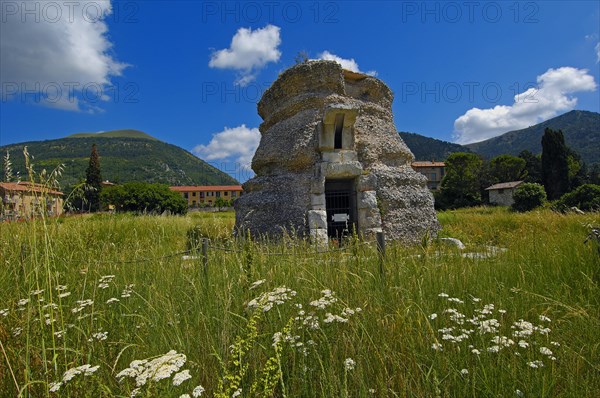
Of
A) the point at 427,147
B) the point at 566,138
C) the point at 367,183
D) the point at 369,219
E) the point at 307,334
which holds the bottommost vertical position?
the point at 307,334

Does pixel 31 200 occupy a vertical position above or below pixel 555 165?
below

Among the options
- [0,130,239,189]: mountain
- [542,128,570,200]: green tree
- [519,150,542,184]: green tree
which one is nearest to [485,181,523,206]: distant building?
[519,150,542,184]: green tree

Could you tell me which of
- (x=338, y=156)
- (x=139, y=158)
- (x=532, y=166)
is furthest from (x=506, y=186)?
(x=139, y=158)

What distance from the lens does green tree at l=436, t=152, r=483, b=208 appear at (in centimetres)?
4081

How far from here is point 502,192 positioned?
4144cm

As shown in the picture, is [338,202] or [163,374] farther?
[338,202]

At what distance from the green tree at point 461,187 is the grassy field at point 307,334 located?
4003cm

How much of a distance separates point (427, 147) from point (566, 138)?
4167cm

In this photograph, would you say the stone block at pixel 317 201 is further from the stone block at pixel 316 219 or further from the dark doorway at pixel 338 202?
the dark doorway at pixel 338 202

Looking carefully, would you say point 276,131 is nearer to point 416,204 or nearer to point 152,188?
point 416,204

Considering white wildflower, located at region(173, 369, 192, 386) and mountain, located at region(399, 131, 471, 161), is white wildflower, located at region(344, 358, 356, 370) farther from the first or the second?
mountain, located at region(399, 131, 471, 161)

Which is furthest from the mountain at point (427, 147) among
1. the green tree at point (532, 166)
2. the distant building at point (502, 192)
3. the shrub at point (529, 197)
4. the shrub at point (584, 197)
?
the shrub at point (584, 197)

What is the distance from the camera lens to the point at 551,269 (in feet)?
13.2

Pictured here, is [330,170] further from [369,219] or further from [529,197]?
[529,197]
